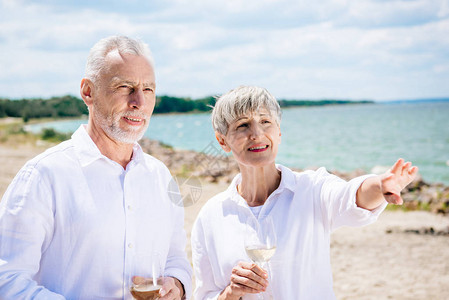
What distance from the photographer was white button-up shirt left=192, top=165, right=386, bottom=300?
228 centimetres

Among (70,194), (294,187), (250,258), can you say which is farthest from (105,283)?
(294,187)

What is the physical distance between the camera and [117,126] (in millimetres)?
2344

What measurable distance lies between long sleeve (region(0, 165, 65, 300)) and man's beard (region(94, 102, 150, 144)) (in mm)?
436

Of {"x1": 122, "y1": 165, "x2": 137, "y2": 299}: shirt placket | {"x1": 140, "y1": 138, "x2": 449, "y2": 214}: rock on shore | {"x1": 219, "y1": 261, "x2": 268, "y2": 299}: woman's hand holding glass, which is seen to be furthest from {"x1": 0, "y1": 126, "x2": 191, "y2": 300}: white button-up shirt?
{"x1": 140, "y1": 138, "x2": 449, "y2": 214}: rock on shore

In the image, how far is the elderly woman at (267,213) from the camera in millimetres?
2188

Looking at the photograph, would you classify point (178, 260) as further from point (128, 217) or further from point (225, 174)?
point (225, 174)

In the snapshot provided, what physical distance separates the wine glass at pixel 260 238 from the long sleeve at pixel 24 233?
34.9 inches

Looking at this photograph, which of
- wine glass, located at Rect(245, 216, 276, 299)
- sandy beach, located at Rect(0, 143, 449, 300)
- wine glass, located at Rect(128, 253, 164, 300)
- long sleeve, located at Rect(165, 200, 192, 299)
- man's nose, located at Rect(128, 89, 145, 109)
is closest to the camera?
wine glass, located at Rect(128, 253, 164, 300)

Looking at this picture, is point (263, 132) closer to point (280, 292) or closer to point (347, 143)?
point (280, 292)

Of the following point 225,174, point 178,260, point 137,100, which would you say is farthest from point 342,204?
point 225,174

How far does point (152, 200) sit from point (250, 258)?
62 cm

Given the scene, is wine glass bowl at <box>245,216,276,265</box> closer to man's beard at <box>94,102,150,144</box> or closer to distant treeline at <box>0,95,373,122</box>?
man's beard at <box>94,102,150,144</box>

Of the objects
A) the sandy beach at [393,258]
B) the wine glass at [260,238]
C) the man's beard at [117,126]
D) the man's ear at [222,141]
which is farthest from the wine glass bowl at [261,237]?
the sandy beach at [393,258]

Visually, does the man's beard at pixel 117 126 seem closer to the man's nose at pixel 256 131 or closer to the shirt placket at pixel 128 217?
the shirt placket at pixel 128 217
